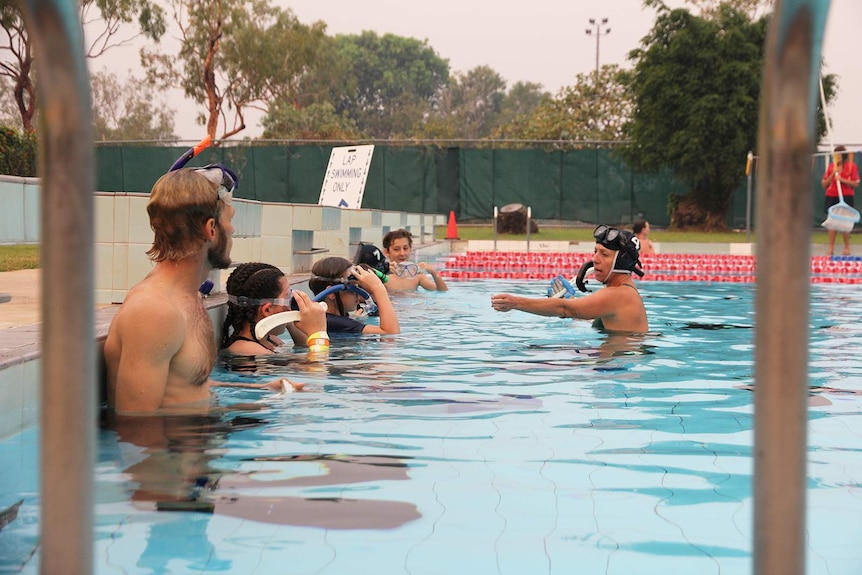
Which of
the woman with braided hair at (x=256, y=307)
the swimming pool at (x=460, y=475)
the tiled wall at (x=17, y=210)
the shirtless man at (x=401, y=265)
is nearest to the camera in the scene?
the swimming pool at (x=460, y=475)

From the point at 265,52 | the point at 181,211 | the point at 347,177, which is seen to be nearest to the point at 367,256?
the point at 181,211

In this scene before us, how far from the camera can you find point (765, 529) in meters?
1.23

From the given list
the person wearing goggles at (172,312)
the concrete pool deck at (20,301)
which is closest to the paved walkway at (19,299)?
the concrete pool deck at (20,301)

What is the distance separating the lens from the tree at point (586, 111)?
57.5m

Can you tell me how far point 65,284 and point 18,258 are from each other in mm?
12443

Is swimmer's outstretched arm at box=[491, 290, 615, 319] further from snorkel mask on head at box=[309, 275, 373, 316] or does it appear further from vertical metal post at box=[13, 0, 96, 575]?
vertical metal post at box=[13, 0, 96, 575]

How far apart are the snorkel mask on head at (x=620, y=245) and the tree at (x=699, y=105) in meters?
27.2

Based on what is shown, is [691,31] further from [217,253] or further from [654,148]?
[217,253]

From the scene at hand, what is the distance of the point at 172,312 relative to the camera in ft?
13.8

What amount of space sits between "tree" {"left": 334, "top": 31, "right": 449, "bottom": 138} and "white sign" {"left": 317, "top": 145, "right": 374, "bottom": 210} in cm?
8080

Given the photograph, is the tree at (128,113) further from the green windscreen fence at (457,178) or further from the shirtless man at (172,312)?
the shirtless man at (172,312)

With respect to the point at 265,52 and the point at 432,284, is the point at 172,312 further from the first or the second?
the point at 265,52

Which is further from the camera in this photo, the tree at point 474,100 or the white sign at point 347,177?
the tree at point 474,100

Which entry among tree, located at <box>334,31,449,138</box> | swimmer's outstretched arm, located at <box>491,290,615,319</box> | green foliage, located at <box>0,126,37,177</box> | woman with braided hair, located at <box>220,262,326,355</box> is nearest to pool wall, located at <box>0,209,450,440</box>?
woman with braided hair, located at <box>220,262,326,355</box>
